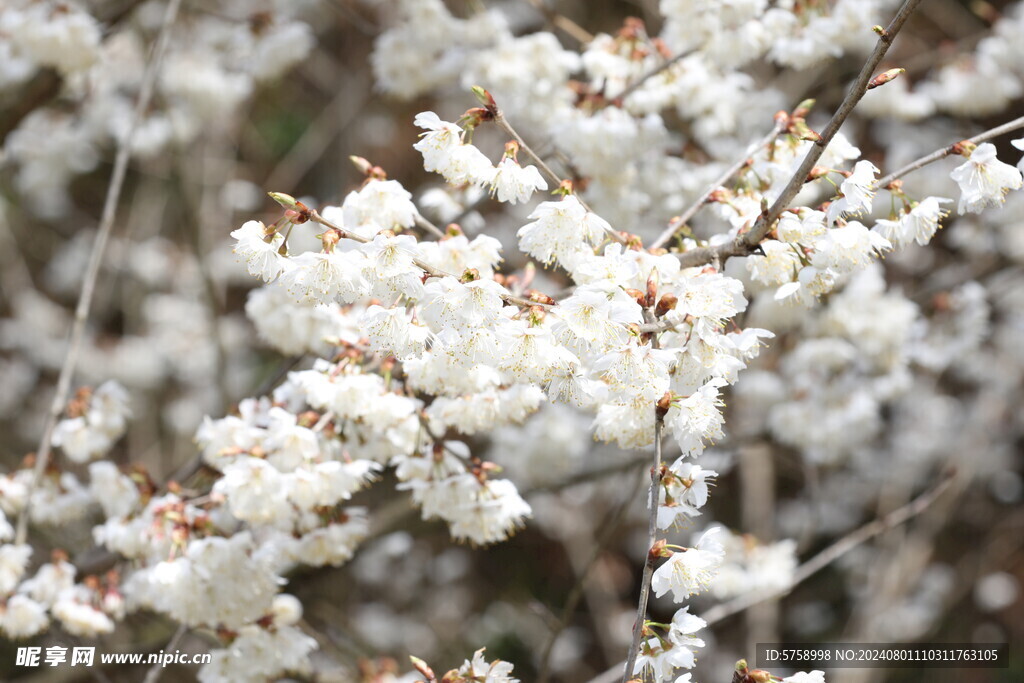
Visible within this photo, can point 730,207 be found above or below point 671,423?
above

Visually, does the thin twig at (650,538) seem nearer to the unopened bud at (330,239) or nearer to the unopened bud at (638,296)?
the unopened bud at (638,296)

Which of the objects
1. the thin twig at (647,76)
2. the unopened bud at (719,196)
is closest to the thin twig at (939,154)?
the unopened bud at (719,196)

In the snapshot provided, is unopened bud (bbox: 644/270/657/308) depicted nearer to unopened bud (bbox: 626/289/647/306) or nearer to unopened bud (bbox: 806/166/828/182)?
unopened bud (bbox: 626/289/647/306)

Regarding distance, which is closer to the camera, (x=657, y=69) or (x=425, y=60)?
(x=657, y=69)

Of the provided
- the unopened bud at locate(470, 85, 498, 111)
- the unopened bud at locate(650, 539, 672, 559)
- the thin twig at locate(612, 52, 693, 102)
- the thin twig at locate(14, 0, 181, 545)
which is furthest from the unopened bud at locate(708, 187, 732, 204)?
the thin twig at locate(14, 0, 181, 545)

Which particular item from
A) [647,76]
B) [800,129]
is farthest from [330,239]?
[647,76]

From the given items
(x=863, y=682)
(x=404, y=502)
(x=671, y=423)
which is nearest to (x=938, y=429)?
(x=863, y=682)

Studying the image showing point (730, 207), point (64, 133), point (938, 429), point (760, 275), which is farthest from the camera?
point (938, 429)

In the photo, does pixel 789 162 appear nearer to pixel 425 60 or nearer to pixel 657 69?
pixel 657 69
